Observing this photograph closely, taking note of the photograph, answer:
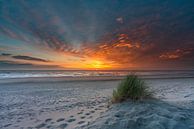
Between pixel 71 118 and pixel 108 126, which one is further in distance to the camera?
pixel 71 118

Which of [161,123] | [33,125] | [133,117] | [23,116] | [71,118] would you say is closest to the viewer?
[161,123]

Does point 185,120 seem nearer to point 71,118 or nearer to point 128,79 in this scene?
point 128,79

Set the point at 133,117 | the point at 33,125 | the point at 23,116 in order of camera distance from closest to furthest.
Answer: the point at 133,117 → the point at 33,125 → the point at 23,116

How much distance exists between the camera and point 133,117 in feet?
12.6

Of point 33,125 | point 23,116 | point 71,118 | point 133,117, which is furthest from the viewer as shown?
point 23,116

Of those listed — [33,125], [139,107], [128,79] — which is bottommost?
[33,125]

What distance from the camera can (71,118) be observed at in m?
4.75

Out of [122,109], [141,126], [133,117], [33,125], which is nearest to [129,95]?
[122,109]

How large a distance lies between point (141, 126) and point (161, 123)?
513 mm

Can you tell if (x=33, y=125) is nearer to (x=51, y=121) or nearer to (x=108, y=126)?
(x=51, y=121)

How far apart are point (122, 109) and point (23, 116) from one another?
385 cm

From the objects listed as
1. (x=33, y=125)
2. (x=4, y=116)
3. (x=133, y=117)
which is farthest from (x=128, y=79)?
(x=4, y=116)

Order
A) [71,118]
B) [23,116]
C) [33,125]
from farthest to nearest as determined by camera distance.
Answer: [23,116] → [71,118] → [33,125]

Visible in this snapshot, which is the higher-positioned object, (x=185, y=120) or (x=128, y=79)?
(x=128, y=79)
